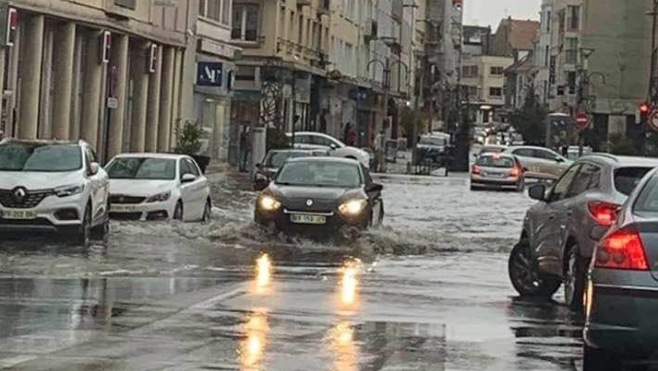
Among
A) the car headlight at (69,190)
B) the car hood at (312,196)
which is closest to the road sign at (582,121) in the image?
the car hood at (312,196)

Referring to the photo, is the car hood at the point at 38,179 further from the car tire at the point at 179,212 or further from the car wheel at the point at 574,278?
the car wheel at the point at 574,278

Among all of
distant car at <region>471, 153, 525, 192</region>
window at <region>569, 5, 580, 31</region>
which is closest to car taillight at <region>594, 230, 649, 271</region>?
distant car at <region>471, 153, 525, 192</region>

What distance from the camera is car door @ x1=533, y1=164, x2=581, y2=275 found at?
16.9 m

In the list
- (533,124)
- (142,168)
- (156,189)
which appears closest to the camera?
(156,189)

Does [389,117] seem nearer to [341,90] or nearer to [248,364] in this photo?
[341,90]

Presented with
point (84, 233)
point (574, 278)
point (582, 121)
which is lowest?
point (84, 233)

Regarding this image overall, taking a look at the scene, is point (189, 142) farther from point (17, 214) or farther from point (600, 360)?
point (600, 360)

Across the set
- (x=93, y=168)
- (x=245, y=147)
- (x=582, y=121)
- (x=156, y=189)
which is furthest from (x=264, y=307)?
(x=582, y=121)

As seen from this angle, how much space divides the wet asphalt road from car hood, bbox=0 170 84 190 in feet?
2.91

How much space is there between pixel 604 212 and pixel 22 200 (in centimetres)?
1008

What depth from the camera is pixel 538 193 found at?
1798 cm

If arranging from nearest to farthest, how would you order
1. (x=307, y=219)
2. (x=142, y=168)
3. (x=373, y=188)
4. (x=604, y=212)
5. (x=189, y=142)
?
(x=604, y=212) → (x=307, y=219) → (x=373, y=188) → (x=142, y=168) → (x=189, y=142)

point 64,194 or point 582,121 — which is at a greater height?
point 582,121

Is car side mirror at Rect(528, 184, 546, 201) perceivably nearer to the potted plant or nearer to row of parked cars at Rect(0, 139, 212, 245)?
row of parked cars at Rect(0, 139, 212, 245)
